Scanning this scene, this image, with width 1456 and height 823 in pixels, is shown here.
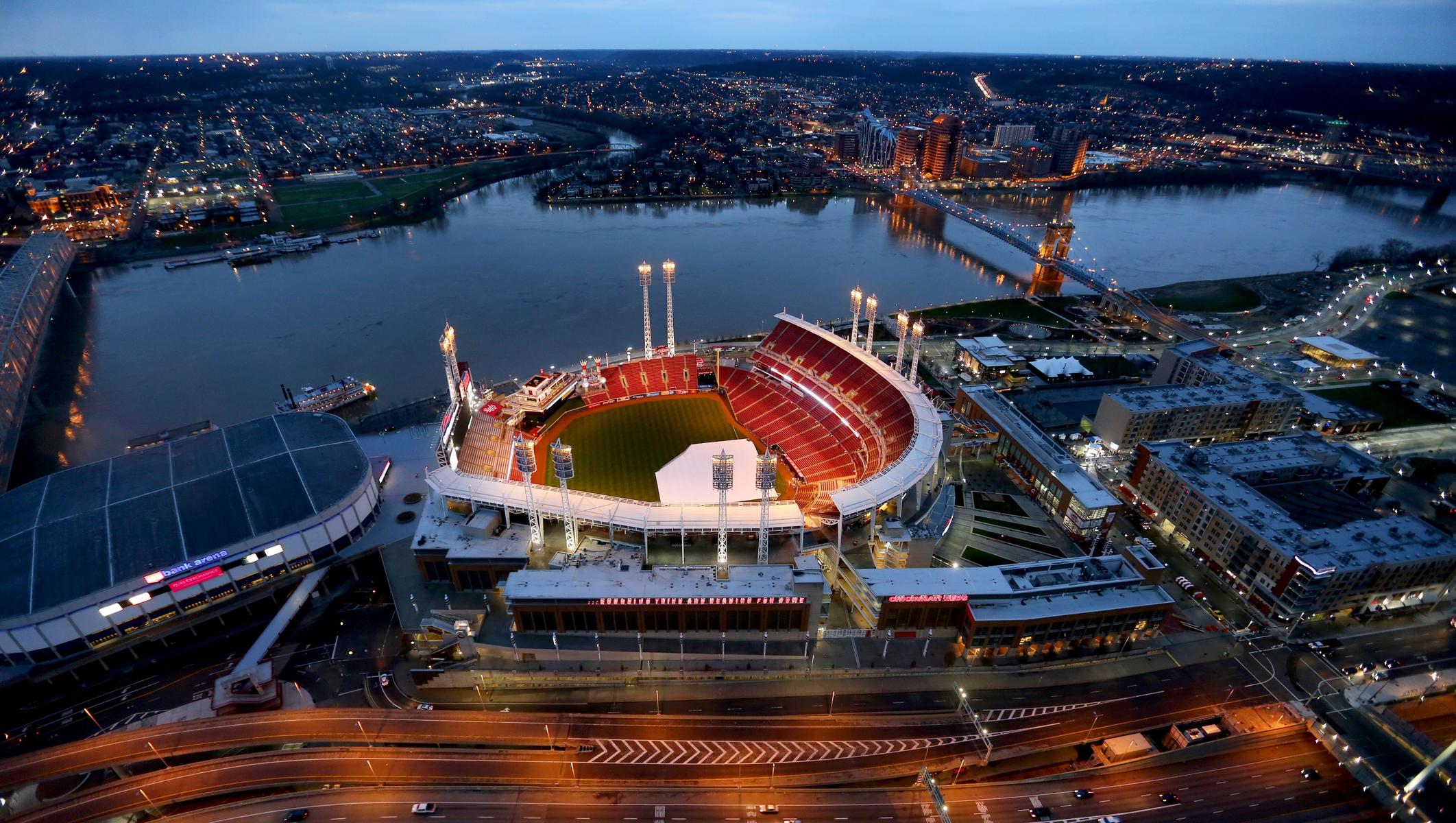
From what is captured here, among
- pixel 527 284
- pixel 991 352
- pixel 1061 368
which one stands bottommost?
pixel 1061 368

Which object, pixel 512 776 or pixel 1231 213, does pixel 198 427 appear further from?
pixel 1231 213

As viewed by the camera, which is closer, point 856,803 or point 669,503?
point 856,803

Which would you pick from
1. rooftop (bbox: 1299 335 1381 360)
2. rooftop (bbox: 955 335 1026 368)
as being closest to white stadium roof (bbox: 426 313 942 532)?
rooftop (bbox: 955 335 1026 368)

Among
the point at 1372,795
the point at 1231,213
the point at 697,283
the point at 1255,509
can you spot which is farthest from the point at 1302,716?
the point at 1231,213

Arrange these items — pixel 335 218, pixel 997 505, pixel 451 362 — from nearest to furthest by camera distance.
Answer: pixel 997 505 → pixel 451 362 → pixel 335 218

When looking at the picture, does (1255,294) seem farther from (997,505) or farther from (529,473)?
(529,473)

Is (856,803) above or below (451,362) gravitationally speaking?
below

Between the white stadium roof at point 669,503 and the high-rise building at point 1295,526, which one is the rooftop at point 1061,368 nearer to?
the high-rise building at point 1295,526

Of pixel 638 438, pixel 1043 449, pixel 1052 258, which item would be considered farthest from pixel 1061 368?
pixel 638 438
